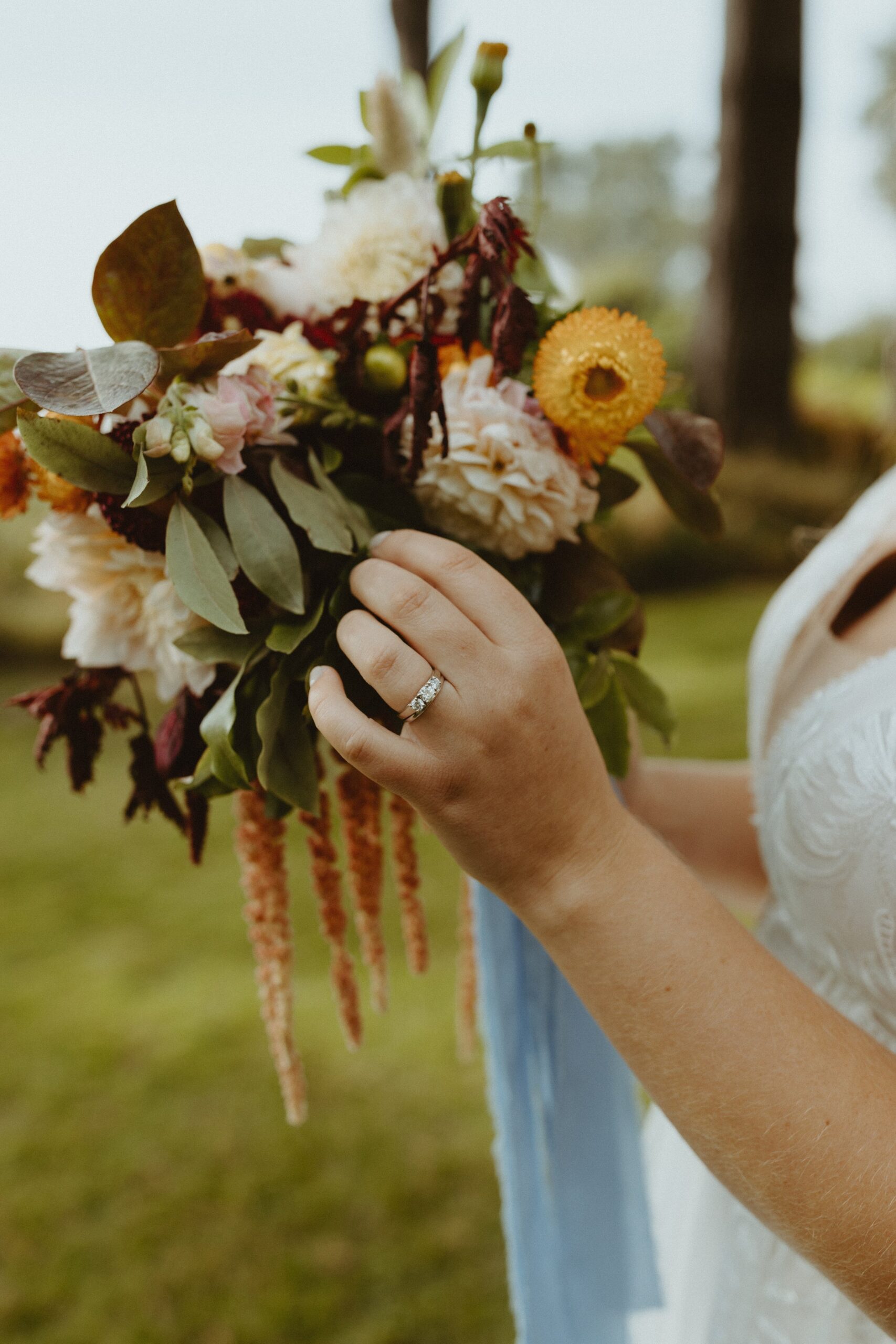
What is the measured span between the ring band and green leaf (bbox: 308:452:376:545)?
0.50 ft

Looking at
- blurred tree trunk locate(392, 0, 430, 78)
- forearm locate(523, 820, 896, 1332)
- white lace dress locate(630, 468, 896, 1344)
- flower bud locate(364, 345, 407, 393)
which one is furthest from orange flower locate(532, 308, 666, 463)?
blurred tree trunk locate(392, 0, 430, 78)

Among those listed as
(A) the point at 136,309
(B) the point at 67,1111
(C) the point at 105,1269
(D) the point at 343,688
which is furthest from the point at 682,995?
(B) the point at 67,1111

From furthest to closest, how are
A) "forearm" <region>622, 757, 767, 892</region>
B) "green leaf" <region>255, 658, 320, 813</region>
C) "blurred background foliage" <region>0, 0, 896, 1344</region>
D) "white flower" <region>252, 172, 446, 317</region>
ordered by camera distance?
"blurred background foliage" <region>0, 0, 896, 1344</region> → "forearm" <region>622, 757, 767, 892</region> → "white flower" <region>252, 172, 446, 317</region> → "green leaf" <region>255, 658, 320, 813</region>

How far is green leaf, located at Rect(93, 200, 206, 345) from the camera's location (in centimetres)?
69

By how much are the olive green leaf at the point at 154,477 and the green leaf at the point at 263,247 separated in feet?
1.31

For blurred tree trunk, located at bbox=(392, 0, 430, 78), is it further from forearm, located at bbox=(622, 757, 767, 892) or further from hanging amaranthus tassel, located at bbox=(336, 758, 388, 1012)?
hanging amaranthus tassel, located at bbox=(336, 758, 388, 1012)

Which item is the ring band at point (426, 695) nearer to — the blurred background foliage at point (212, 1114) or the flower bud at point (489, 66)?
the blurred background foliage at point (212, 1114)

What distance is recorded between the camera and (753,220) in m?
6.71

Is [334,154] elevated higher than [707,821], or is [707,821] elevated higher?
[334,154]

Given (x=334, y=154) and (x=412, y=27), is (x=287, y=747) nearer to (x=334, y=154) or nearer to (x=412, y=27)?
(x=334, y=154)

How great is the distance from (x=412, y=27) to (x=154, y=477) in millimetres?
6346

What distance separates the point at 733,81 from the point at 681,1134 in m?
7.38

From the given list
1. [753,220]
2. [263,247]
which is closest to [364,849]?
[263,247]

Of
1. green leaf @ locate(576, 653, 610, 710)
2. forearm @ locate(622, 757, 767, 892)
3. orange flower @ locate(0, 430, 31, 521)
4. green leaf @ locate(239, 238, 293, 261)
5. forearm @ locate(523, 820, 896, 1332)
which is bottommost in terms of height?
forearm @ locate(622, 757, 767, 892)
